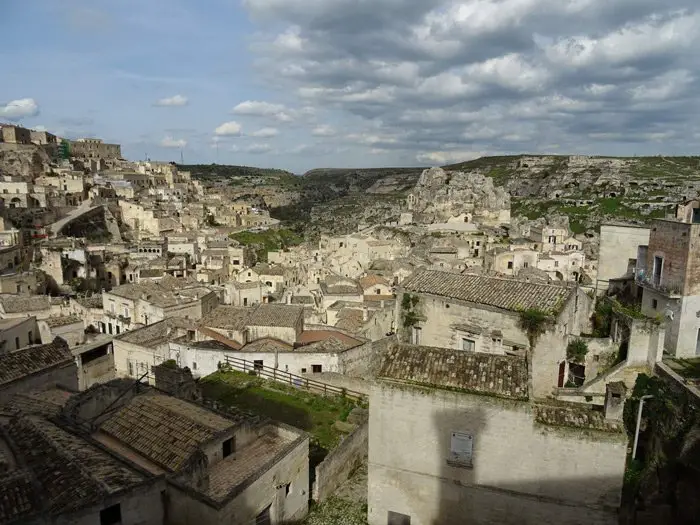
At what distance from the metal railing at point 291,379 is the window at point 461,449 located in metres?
9.36

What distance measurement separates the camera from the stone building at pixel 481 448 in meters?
11.4

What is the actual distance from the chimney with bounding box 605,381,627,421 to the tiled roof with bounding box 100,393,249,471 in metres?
10.1

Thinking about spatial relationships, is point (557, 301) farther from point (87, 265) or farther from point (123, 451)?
point (87, 265)

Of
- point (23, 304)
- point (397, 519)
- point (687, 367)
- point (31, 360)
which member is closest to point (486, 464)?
point (397, 519)

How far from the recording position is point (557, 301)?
1758cm

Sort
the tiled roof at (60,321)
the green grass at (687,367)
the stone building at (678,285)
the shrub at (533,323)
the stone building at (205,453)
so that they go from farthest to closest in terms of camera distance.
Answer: the tiled roof at (60,321) → the stone building at (678,285) → the green grass at (687,367) → the shrub at (533,323) → the stone building at (205,453)

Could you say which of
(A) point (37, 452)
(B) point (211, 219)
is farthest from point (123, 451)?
(B) point (211, 219)

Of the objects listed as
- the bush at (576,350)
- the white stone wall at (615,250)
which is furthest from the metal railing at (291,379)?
the white stone wall at (615,250)

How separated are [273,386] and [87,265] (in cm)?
4117

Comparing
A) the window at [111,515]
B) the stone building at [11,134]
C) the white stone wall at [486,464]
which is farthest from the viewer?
the stone building at [11,134]

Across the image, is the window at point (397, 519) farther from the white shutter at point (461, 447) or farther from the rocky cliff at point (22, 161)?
the rocky cliff at point (22, 161)

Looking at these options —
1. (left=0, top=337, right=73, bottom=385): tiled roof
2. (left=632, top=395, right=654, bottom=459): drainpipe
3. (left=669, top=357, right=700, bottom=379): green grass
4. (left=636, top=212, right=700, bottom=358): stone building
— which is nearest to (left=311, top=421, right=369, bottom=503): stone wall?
(left=632, top=395, right=654, bottom=459): drainpipe

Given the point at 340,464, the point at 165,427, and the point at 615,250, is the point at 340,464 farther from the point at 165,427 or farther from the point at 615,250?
the point at 615,250

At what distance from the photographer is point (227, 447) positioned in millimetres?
13305
